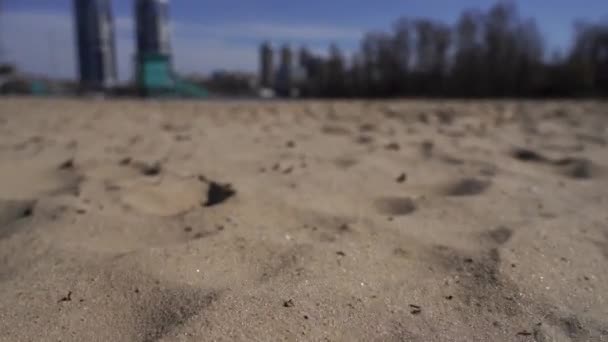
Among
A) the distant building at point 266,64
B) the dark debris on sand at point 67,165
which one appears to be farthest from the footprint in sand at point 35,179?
the distant building at point 266,64

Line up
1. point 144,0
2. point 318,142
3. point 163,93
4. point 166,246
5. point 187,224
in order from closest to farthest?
point 166,246, point 187,224, point 318,142, point 163,93, point 144,0

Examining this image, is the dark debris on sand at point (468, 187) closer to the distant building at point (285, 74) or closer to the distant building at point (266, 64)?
the distant building at point (285, 74)

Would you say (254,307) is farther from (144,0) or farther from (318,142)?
(144,0)

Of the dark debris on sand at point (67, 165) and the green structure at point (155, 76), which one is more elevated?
the green structure at point (155, 76)

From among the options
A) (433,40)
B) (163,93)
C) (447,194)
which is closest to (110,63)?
(163,93)

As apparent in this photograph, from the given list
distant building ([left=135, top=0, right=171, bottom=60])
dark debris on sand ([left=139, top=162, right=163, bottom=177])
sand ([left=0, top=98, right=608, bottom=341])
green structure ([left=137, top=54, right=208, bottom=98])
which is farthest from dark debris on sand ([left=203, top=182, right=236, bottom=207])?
distant building ([left=135, top=0, right=171, bottom=60])

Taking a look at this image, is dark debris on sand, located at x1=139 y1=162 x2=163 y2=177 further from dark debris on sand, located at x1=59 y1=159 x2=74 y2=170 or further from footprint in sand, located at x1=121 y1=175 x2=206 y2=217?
dark debris on sand, located at x1=59 y1=159 x2=74 y2=170
